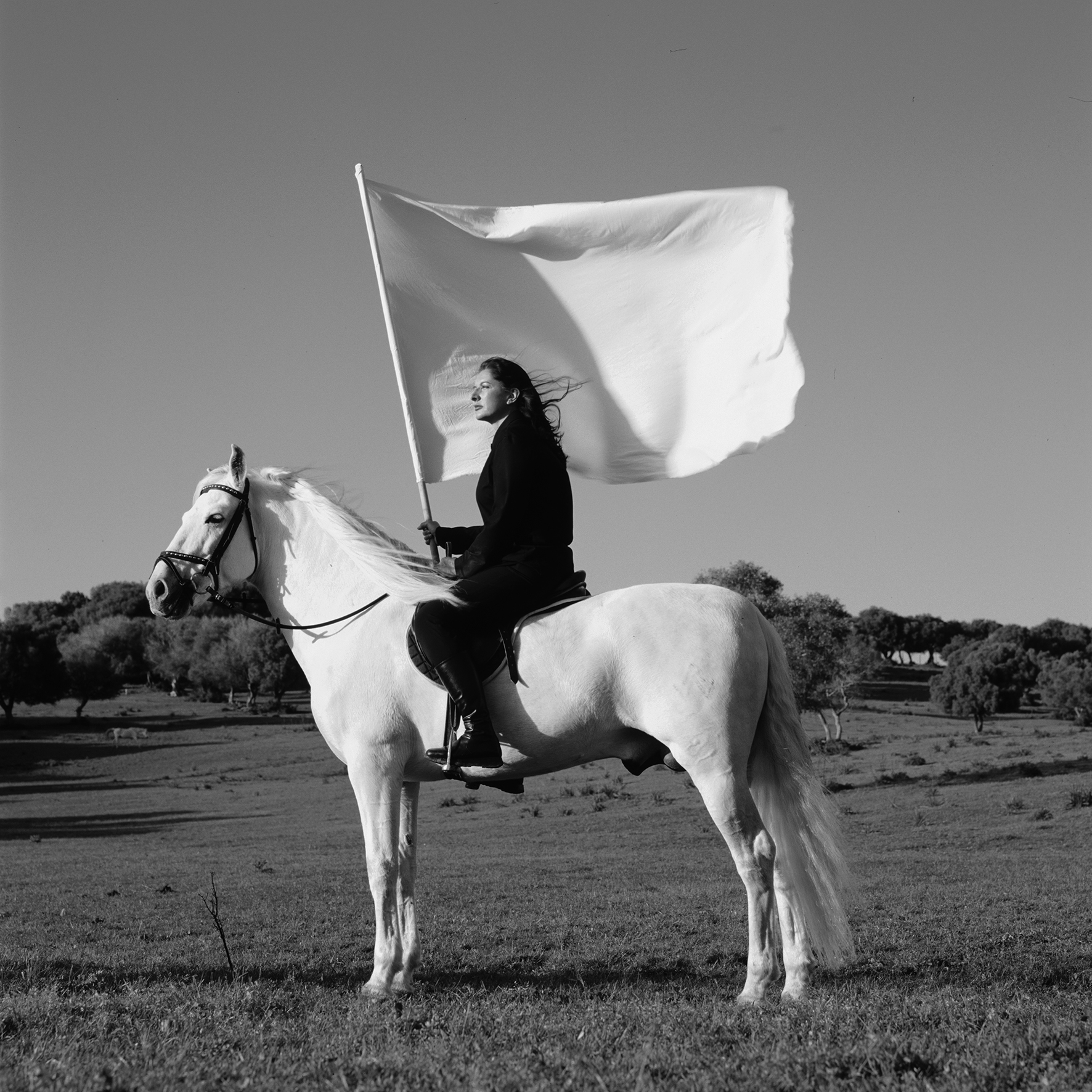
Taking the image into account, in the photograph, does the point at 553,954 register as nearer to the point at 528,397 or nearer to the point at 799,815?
the point at 799,815

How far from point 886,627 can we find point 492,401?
5919 inches

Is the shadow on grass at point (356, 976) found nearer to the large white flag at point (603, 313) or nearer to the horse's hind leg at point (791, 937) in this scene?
the horse's hind leg at point (791, 937)

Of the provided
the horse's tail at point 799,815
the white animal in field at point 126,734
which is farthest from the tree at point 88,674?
the horse's tail at point 799,815

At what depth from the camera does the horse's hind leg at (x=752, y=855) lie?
772 cm

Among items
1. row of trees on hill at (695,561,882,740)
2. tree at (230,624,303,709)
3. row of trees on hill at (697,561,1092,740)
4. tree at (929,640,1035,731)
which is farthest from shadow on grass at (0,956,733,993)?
tree at (230,624,303,709)

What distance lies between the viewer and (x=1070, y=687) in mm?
73812

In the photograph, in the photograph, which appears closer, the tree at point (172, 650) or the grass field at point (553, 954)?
the grass field at point (553, 954)

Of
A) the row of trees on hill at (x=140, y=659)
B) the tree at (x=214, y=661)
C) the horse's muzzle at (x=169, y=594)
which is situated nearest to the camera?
the horse's muzzle at (x=169, y=594)

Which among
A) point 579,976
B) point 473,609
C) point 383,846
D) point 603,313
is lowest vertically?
point 579,976

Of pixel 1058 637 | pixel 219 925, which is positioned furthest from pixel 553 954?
pixel 1058 637

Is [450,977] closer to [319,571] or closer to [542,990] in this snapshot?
[542,990]

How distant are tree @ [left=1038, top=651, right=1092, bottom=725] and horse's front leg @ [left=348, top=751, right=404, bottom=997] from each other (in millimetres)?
71293

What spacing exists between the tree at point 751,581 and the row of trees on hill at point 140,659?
4595 cm

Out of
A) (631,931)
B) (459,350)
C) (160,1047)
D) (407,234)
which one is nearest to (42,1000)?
(160,1047)
